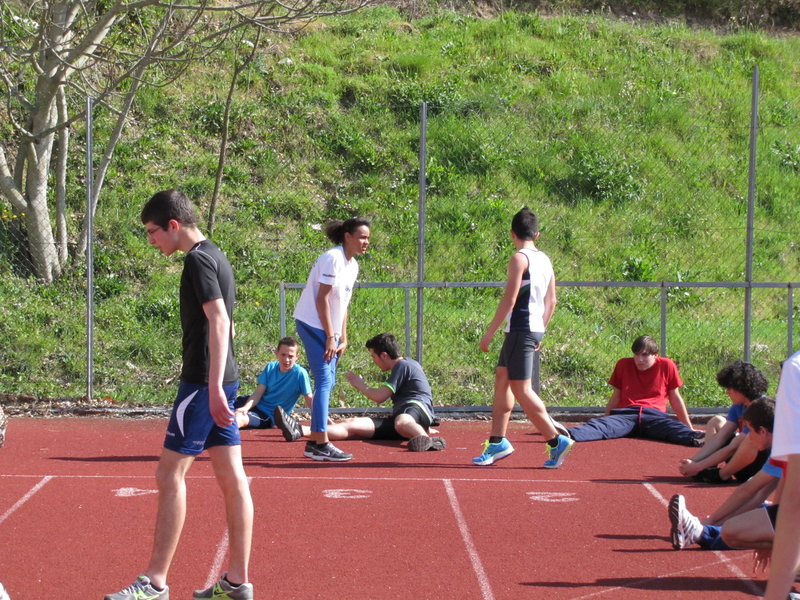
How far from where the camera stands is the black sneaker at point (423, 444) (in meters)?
8.00

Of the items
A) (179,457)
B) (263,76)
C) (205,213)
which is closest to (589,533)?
(179,457)

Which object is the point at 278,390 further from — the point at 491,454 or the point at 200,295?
the point at 200,295

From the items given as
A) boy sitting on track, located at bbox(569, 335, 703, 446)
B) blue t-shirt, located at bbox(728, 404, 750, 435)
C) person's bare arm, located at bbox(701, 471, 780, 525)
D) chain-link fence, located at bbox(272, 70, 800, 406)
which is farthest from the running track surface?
chain-link fence, located at bbox(272, 70, 800, 406)

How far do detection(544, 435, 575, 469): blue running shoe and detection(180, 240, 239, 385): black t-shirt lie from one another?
3733 mm

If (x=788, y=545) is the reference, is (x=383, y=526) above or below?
below

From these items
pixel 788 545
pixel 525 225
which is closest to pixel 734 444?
pixel 525 225

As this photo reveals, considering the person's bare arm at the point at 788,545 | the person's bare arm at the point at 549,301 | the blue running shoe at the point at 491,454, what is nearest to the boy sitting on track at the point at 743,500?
the person's bare arm at the point at 788,545

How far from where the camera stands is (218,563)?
15.4 ft

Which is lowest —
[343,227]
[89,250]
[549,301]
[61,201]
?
[549,301]

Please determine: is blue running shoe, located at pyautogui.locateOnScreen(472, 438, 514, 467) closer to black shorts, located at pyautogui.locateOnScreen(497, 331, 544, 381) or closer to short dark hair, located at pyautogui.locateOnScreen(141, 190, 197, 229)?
black shorts, located at pyautogui.locateOnScreen(497, 331, 544, 381)

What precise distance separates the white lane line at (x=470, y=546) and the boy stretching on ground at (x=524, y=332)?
883 mm

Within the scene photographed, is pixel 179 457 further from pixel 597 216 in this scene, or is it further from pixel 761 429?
pixel 597 216

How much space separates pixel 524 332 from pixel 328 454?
191 cm

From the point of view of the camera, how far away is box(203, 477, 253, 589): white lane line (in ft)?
14.6
